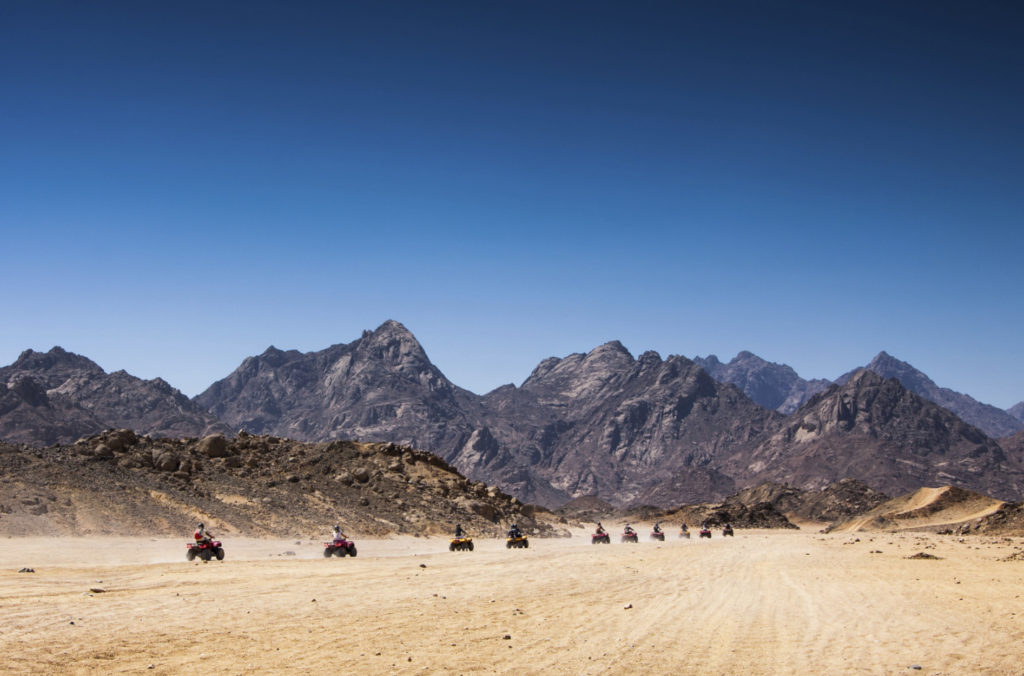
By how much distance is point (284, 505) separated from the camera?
2234 inches

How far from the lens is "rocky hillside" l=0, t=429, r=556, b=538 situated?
4534 cm

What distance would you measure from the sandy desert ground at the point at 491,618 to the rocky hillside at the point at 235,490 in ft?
36.7

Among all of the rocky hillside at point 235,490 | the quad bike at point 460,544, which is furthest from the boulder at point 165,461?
the quad bike at point 460,544

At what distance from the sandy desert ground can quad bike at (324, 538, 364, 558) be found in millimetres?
5185

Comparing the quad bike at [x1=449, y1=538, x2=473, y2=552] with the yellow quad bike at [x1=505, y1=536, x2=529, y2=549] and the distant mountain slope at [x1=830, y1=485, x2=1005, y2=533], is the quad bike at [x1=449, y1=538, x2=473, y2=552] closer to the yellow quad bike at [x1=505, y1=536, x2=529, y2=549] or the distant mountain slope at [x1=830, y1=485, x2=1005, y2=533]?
the yellow quad bike at [x1=505, y1=536, x2=529, y2=549]

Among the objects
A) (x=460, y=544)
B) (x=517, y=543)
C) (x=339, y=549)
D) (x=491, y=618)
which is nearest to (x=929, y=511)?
(x=517, y=543)

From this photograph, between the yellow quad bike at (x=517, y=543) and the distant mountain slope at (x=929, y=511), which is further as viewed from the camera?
the distant mountain slope at (x=929, y=511)

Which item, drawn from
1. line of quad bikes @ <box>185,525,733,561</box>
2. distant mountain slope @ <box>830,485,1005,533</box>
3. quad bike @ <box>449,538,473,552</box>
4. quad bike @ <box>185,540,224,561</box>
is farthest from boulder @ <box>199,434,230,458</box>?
distant mountain slope @ <box>830,485,1005,533</box>

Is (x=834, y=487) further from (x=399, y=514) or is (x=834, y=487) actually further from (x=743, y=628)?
(x=743, y=628)

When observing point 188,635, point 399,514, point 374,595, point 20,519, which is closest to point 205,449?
point 399,514

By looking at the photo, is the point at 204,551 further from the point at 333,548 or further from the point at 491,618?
the point at 491,618

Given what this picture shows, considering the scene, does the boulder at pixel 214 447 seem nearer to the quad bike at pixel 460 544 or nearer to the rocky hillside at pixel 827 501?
the quad bike at pixel 460 544

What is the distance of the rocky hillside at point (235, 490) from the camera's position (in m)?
45.3

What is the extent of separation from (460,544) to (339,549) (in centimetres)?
1012
